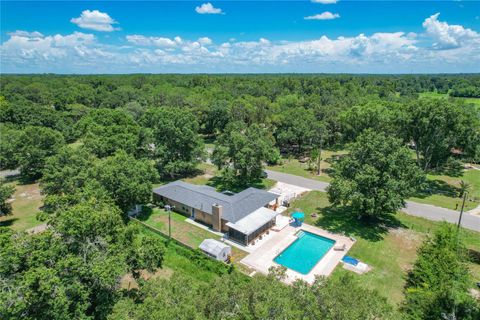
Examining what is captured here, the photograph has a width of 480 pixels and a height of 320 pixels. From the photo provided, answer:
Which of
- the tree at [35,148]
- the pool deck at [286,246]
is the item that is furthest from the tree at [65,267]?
the tree at [35,148]

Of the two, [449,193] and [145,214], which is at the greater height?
[449,193]

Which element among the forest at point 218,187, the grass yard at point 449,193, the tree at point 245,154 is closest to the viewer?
the forest at point 218,187

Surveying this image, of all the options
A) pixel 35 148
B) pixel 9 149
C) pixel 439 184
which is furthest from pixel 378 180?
pixel 9 149

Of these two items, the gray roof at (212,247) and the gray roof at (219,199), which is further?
the gray roof at (219,199)

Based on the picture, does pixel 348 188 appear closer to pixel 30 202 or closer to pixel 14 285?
pixel 14 285

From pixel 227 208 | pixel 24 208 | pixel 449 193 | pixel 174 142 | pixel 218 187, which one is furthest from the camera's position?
pixel 174 142

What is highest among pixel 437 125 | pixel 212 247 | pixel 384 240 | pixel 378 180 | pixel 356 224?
pixel 437 125

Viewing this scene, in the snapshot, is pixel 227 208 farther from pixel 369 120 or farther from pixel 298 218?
pixel 369 120

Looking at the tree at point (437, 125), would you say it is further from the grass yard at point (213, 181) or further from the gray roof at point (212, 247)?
the gray roof at point (212, 247)

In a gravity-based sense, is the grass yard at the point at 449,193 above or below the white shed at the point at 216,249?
below
